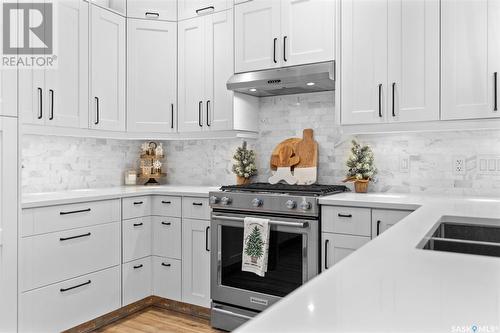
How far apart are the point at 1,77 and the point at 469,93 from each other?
284 cm

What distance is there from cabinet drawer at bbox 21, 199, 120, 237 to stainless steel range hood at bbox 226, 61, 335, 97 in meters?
1.33

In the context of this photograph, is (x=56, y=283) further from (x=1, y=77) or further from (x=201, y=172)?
(x=201, y=172)

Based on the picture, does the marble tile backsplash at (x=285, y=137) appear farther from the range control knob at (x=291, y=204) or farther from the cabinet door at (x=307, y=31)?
the range control knob at (x=291, y=204)

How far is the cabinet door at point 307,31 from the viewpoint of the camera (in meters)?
2.83

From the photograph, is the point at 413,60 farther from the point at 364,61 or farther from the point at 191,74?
the point at 191,74

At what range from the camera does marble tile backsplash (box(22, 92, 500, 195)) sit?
272 cm

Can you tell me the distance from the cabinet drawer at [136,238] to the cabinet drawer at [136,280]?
0.06 meters

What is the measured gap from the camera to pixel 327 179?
127 inches

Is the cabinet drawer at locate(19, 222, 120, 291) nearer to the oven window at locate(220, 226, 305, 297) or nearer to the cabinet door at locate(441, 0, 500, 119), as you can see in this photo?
the oven window at locate(220, 226, 305, 297)

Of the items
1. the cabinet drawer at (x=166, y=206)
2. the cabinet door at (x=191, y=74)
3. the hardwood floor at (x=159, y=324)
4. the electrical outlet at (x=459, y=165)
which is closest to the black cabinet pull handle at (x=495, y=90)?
the electrical outlet at (x=459, y=165)

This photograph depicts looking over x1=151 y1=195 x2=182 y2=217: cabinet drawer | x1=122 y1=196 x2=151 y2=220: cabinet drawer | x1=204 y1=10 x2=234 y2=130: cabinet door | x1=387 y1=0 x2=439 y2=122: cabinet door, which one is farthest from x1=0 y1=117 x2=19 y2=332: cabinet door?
x1=387 y1=0 x2=439 y2=122: cabinet door

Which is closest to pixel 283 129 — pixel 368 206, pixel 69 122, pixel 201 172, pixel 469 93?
pixel 201 172

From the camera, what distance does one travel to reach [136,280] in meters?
3.19

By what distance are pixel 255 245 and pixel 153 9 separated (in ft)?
7.55
